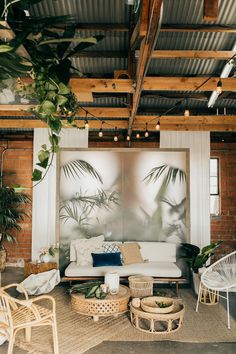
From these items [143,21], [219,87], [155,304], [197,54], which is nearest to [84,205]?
[155,304]

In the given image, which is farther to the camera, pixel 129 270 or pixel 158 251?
pixel 158 251

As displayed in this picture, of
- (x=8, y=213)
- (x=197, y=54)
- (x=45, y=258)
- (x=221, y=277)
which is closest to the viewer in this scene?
(x=197, y=54)

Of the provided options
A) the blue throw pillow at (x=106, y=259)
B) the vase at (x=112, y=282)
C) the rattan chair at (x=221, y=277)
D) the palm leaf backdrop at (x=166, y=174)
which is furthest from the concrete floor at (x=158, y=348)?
the palm leaf backdrop at (x=166, y=174)

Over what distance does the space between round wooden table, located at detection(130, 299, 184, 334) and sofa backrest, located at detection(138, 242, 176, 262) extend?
1987 mm

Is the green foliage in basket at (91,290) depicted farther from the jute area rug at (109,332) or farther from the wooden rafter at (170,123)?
the wooden rafter at (170,123)

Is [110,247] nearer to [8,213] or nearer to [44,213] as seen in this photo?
[44,213]

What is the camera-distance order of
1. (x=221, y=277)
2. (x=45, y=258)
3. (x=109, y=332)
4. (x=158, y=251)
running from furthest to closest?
(x=158, y=251) → (x=45, y=258) → (x=221, y=277) → (x=109, y=332)

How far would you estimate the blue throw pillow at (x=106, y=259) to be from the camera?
6.32 metres

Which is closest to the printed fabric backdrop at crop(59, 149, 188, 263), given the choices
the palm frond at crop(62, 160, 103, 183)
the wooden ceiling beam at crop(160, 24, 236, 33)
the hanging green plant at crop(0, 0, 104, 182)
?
the palm frond at crop(62, 160, 103, 183)

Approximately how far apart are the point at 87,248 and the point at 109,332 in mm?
2301

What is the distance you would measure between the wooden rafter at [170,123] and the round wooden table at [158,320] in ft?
10.8

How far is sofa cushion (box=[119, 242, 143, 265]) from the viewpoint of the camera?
254 inches

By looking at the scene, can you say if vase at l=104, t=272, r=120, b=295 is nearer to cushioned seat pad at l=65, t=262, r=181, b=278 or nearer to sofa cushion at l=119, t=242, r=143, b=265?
cushioned seat pad at l=65, t=262, r=181, b=278

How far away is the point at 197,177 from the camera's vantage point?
7414 mm
